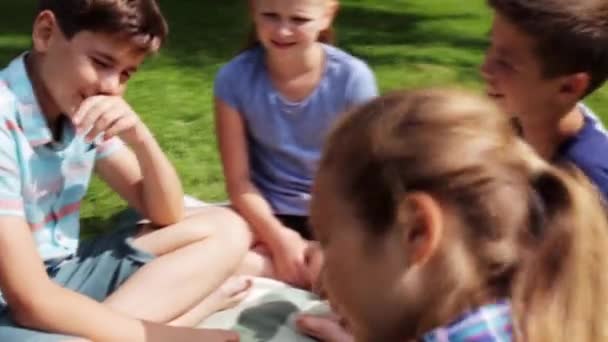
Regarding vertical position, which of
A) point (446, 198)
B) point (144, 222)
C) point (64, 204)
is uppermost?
point (446, 198)

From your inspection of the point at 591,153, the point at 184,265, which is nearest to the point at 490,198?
the point at 591,153

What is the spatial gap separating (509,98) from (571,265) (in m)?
1.21

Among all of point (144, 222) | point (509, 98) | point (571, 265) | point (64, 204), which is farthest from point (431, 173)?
point (144, 222)

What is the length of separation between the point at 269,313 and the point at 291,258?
0.24 metres

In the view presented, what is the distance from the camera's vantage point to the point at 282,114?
3248 mm

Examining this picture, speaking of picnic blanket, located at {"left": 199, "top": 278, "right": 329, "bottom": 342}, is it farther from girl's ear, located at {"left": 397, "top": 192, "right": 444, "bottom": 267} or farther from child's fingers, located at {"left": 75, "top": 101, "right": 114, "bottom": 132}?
girl's ear, located at {"left": 397, "top": 192, "right": 444, "bottom": 267}

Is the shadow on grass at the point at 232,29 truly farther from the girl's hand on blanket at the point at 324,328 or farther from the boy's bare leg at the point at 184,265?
the girl's hand on blanket at the point at 324,328

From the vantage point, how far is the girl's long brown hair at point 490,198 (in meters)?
1.47

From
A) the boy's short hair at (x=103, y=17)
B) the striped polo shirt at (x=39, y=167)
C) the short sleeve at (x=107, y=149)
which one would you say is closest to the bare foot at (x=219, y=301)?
the striped polo shirt at (x=39, y=167)

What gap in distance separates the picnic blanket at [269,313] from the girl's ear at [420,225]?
1.45 metres

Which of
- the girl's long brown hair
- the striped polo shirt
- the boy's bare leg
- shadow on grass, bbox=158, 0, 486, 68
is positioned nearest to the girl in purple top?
the boy's bare leg

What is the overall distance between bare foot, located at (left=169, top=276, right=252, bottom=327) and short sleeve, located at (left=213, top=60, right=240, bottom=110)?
57 centimetres

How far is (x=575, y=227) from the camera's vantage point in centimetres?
151

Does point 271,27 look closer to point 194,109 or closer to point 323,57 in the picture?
point 323,57
